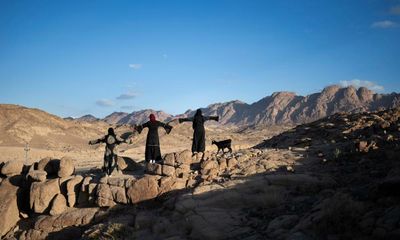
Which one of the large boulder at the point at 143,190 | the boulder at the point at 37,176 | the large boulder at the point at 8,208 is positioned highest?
the boulder at the point at 37,176

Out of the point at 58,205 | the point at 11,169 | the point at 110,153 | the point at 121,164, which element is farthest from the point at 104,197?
the point at 11,169

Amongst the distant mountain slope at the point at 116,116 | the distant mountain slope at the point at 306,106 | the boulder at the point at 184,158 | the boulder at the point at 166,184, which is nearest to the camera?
the boulder at the point at 166,184

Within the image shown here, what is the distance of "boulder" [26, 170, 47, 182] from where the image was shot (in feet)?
41.1

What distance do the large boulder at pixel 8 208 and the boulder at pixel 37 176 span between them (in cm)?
68

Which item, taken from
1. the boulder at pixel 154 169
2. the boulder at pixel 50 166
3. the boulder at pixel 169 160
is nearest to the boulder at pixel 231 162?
the boulder at pixel 169 160

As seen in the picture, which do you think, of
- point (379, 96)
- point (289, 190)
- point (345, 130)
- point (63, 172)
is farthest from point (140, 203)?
point (379, 96)

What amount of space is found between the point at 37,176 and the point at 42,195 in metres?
0.80

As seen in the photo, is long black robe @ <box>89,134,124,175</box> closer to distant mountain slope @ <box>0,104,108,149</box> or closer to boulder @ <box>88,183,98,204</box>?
boulder @ <box>88,183,98,204</box>

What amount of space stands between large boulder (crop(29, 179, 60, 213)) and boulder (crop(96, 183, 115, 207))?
5.42ft

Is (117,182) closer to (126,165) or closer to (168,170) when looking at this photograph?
(168,170)

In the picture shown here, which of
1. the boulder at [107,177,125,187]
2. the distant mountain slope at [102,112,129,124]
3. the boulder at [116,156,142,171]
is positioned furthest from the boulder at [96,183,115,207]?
the distant mountain slope at [102,112,129,124]

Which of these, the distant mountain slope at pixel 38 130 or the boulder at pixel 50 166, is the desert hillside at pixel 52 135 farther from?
the boulder at pixel 50 166

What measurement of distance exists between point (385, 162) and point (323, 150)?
2.92 meters

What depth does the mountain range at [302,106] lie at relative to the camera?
99.8 metres
